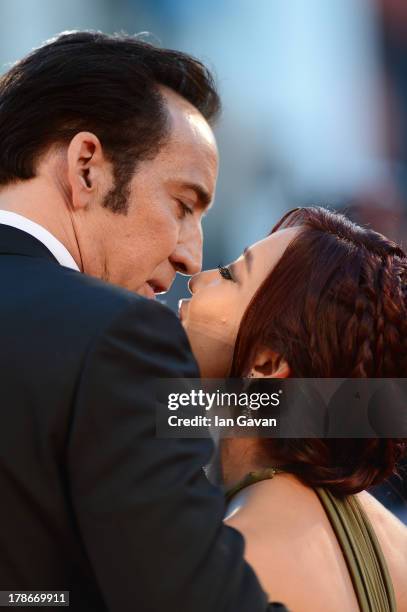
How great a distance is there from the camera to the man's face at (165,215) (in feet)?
6.96

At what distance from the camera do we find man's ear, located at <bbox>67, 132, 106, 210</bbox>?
2014 mm

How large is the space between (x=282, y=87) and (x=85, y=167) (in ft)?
20.8

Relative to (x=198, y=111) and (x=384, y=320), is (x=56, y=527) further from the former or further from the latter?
(x=198, y=111)

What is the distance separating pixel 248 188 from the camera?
7836 millimetres

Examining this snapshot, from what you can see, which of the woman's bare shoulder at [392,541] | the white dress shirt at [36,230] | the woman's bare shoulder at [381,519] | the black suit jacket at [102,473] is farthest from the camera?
the woman's bare shoulder at [381,519]

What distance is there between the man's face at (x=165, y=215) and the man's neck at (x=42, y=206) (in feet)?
0.42

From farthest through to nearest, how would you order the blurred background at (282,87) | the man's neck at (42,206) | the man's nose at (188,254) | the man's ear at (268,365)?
the blurred background at (282,87) < the man's nose at (188,254) < the man's ear at (268,365) < the man's neck at (42,206)

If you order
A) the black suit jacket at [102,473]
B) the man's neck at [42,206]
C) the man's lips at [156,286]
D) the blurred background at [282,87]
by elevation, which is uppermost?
the blurred background at [282,87]

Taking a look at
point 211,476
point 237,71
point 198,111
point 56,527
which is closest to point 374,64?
point 237,71

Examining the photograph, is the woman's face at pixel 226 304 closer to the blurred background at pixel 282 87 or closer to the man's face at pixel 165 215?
the man's face at pixel 165 215

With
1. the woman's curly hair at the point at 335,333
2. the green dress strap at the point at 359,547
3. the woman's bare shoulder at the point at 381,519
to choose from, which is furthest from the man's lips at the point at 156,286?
the woman's bare shoulder at the point at 381,519

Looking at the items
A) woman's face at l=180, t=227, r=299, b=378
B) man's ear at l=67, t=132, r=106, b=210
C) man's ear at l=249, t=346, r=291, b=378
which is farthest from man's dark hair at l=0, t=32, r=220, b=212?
man's ear at l=249, t=346, r=291, b=378

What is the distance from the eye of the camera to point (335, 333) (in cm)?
214

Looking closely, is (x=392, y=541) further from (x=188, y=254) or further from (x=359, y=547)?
(x=188, y=254)
